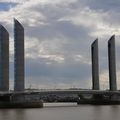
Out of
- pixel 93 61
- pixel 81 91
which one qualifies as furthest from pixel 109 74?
pixel 81 91

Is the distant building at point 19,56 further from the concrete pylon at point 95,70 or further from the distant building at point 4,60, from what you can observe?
the concrete pylon at point 95,70

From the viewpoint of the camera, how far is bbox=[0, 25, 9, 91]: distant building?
429 feet

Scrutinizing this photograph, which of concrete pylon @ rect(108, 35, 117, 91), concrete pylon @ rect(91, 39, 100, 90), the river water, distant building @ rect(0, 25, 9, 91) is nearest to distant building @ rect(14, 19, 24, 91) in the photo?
distant building @ rect(0, 25, 9, 91)

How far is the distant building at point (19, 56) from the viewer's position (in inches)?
5079

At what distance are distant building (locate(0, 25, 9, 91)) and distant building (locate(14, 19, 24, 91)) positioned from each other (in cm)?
232

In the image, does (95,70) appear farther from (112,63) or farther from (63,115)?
(63,115)

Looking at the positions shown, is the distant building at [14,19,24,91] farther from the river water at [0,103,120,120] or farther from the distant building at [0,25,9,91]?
the river water at [0,103,120,120]

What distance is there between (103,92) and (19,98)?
27011 mm

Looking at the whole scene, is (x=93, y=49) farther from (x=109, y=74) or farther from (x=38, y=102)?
(x=38, y=102)

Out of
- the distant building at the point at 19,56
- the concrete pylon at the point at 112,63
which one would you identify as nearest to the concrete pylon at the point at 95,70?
the concrete pylon at the point at 112,63

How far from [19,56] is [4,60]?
13.2ft

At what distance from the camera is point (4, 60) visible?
131000 mm

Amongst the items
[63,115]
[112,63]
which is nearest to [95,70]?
[112,63]

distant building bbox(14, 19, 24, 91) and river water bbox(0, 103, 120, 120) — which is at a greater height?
distant building bbox(14, 19, 24, 91)
